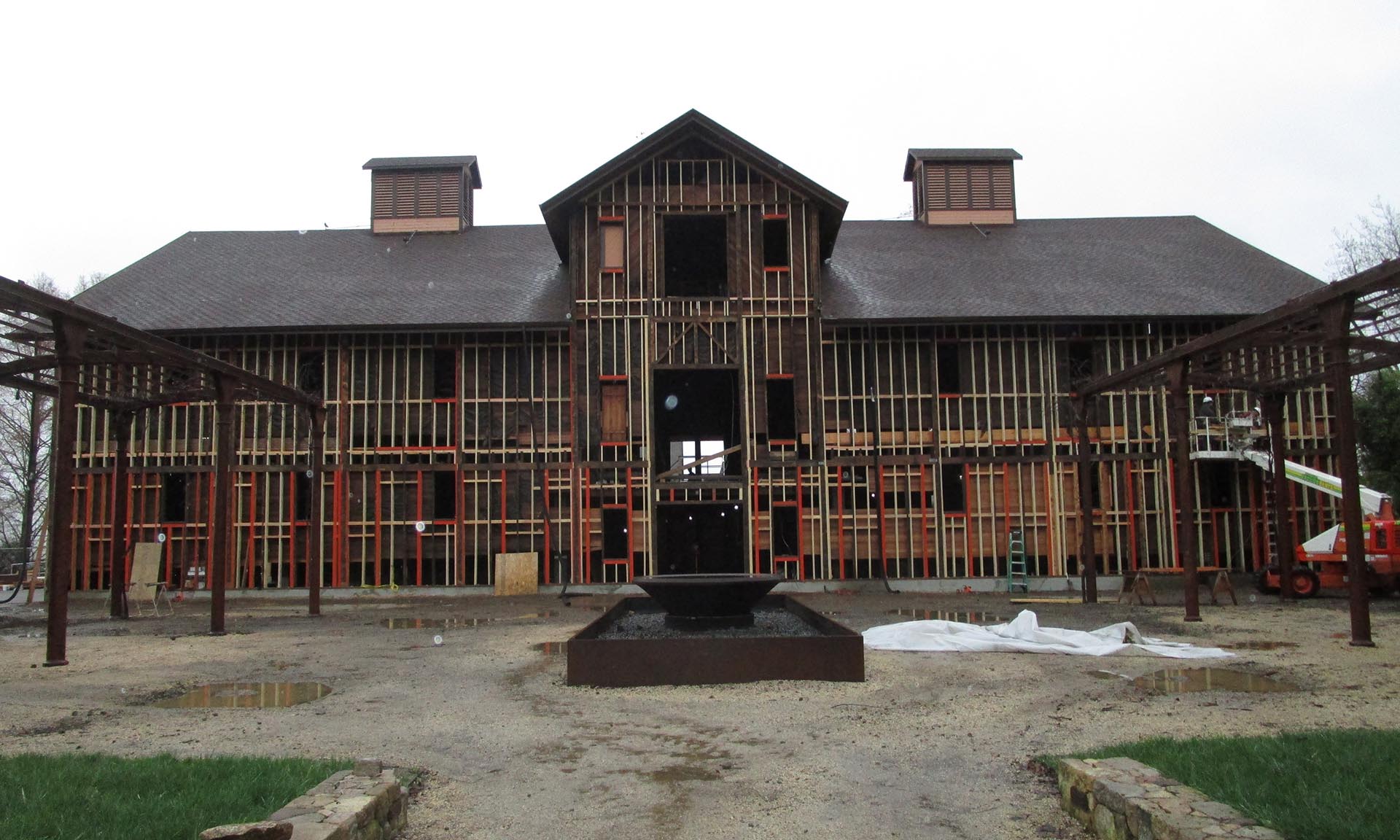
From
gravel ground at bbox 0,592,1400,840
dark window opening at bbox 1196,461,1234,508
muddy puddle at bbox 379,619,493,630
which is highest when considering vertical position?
dark window opening at bbox 1196,461,1234,508

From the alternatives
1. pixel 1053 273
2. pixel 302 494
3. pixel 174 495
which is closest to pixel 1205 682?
pixel 1053 273

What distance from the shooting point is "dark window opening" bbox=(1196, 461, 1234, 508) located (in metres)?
23.3

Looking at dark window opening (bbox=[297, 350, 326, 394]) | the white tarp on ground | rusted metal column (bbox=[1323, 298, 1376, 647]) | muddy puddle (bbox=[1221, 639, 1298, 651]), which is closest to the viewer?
rusted metal column (bbox=[1323, 298, 1376, 647])

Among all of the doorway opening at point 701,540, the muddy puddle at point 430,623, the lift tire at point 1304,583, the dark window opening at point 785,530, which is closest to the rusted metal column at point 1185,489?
the lift tire at point 1304,583

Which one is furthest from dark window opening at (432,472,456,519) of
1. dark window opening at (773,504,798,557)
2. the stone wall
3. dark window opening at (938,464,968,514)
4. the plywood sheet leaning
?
the stone wall

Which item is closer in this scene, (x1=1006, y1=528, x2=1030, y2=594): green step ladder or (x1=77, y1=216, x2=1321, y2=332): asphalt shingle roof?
(x1=1006, y1=528, x2=1030, y2=594): green step ladder

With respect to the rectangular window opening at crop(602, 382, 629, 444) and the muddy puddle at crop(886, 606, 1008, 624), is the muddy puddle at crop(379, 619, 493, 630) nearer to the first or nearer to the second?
the rectangular window opening at crop(602, 382, 629, 444)

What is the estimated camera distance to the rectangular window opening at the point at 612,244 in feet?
77.0

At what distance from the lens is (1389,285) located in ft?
36.7

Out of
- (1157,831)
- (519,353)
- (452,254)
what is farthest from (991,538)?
(1157,831)

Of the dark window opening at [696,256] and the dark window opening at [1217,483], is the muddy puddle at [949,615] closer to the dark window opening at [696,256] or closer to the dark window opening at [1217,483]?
the dark window opening at [1217,483]

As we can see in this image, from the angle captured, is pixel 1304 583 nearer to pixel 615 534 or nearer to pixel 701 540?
pixel 701 540

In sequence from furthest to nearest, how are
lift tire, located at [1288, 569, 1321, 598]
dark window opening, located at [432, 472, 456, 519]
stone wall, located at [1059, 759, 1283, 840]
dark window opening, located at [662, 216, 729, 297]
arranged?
dark window opening, located at [662, 216, 729, 297] < dark window opening, located at [432, 472, 456, 519] < lift tire, located at [1288, 569, 1321, 598] < stone wall, located at [1059, 759, 1283, 840]

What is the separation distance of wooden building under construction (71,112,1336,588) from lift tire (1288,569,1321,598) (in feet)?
10.4
